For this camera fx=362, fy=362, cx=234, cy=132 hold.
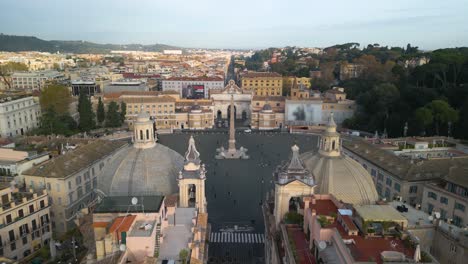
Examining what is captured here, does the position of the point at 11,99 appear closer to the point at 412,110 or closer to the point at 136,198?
the point at 136,198

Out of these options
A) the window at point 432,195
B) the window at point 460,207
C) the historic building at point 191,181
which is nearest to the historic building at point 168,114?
the historic building at point 191,181

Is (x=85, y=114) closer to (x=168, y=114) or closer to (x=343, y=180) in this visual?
(x=168, y=114)

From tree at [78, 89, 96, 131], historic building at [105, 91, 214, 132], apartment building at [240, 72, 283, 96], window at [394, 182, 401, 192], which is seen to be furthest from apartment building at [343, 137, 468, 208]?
apartment building at [240, 72, 283, 96]

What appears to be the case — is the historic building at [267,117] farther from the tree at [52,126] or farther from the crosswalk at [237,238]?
the crosswalk at [237,238]

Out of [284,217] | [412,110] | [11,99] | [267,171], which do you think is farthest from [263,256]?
[11,99]

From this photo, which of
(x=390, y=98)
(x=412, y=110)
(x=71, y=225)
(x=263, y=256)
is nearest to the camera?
(x=263, y=256)

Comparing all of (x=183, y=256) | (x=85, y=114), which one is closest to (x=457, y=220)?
(x=183, y=256)
